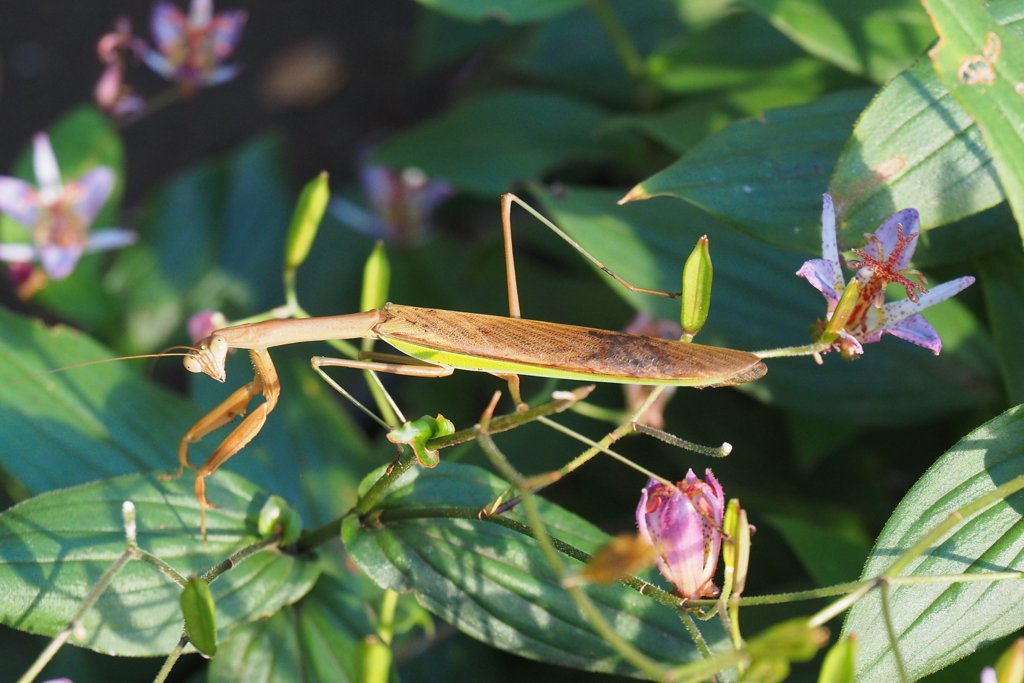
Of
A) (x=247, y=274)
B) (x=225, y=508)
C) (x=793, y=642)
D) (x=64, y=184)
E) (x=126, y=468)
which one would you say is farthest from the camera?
(x=247, y=274)

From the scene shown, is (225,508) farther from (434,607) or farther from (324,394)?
(324,394)

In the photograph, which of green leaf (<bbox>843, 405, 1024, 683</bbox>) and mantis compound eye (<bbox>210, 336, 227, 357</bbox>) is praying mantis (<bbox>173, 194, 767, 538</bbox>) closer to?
mantis compound eye (<bbox>210, 336, 227, 357</bbox>)

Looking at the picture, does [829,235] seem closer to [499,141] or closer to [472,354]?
[472,354]

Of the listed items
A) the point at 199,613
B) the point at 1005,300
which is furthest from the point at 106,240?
the point at 1005,300

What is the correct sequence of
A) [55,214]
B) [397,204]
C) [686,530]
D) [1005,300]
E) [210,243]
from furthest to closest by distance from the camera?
[210,243] → [397,204] → [55,214] → [1005,300] → [686,530]

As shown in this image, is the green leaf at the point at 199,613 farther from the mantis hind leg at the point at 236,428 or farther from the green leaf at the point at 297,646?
the green leaf at the point at 297,646

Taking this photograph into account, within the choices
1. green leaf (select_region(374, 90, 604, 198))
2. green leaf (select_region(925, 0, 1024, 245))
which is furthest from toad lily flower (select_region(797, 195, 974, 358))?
green leaf (select_region(374, 90, 604, 198))

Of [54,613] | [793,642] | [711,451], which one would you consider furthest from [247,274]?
[793,642]
